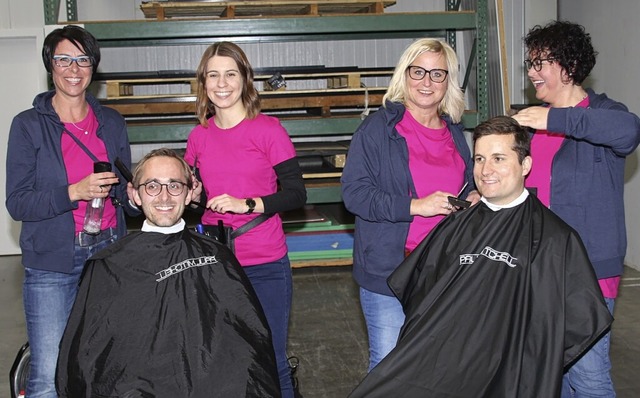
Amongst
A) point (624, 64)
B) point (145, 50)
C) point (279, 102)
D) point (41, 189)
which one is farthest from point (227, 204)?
point (145, 50)

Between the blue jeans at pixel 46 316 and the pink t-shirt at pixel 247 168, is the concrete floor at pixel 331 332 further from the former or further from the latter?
the blue jeans at pixel 46 316

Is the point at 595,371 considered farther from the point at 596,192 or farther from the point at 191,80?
the point at 191,80

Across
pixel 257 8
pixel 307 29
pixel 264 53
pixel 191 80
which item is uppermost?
pixel 257 8

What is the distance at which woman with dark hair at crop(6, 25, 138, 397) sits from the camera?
268cm

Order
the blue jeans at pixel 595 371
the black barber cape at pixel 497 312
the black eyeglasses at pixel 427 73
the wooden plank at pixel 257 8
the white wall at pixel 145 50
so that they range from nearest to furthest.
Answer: the black barber cape at pixel 497 312
the blue jeans at pixel 595 371
the black eyeglasses at pixel 427 73
the wooden plank at pixel 257 8
the white wall at pixel 145 50

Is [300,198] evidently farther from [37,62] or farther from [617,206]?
[37,62]

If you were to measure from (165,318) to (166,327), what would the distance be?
0.11ft

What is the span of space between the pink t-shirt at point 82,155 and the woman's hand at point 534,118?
1.52 m

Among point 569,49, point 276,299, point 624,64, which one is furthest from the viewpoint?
point 624,64

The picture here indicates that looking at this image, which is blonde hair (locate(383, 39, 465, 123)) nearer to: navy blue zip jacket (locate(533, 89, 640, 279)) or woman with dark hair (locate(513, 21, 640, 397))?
woman with dark hair (locate(513, 21, 640, 397))

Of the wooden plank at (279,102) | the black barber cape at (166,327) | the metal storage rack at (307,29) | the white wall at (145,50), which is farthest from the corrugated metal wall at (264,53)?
the black barber cape at (166,327)

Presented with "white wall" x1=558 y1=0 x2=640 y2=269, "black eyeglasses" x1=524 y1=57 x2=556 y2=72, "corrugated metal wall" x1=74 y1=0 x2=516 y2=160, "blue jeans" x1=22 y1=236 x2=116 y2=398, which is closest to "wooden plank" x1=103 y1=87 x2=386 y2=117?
"corrugated metal wall" x1=74 y1=0 x2=516 y2=160

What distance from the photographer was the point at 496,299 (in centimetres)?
254

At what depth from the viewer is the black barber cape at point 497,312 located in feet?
7.96
